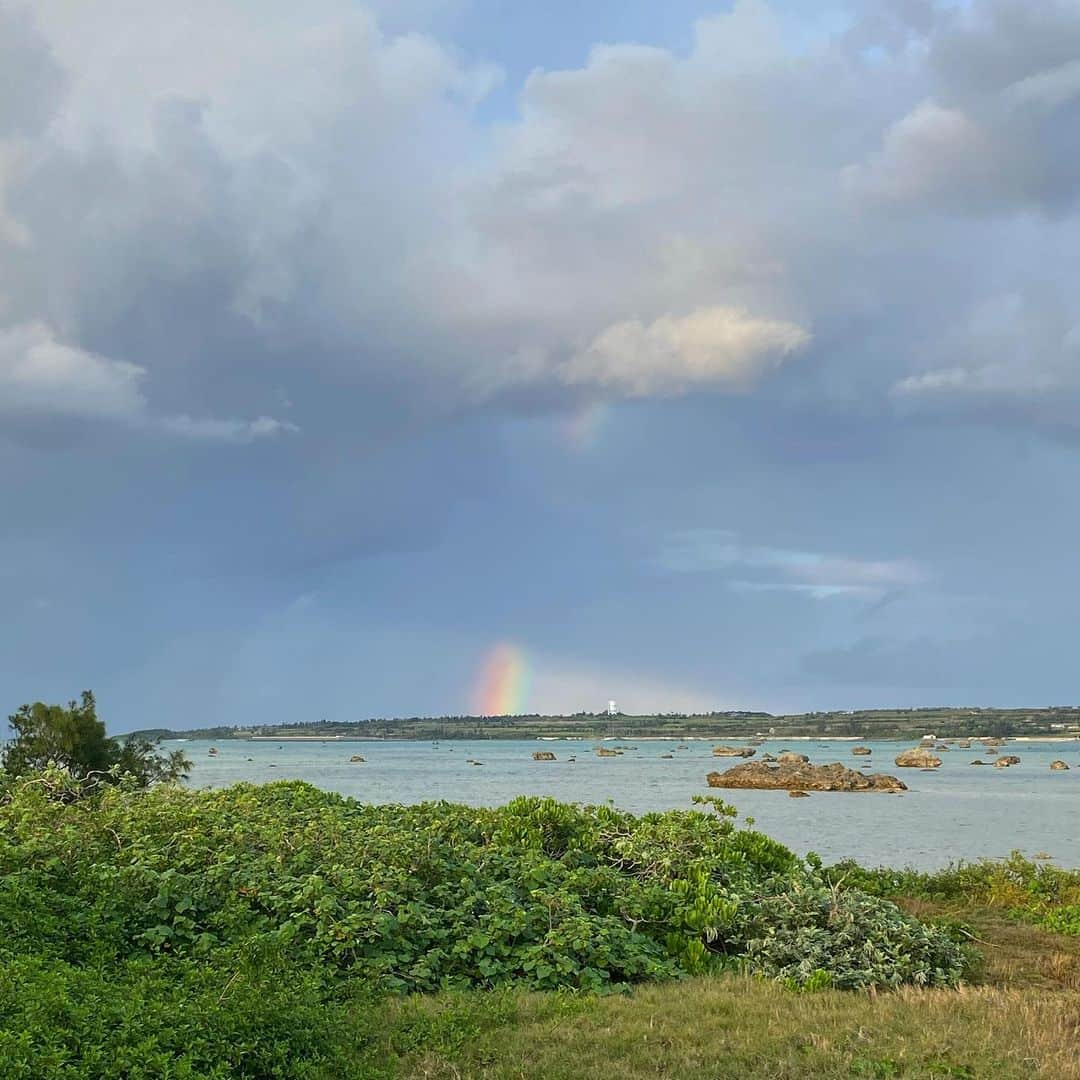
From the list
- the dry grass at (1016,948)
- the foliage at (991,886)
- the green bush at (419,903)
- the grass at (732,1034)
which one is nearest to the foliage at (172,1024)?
the grass at (732,1034)

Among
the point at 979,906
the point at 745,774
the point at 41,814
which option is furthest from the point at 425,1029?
the point at 745,774

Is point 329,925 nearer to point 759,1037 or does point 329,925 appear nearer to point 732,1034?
point 732,1034

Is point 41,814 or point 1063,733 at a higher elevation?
point 41,814

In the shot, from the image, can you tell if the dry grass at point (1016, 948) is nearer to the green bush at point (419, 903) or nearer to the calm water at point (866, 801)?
the green bush at point (419, 903)

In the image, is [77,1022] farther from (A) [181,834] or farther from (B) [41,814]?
(B) [41,814]

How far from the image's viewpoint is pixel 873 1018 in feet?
30.7

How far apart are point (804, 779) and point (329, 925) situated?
69197mm

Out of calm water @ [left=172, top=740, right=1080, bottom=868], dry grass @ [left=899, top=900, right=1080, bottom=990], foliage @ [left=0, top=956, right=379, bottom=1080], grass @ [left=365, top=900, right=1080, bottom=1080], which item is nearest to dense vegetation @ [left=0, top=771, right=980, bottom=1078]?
foliage @ [left=0, top=956, right=379, bottom=1080]

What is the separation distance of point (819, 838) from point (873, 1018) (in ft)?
102

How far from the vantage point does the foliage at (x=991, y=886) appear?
17250 mm

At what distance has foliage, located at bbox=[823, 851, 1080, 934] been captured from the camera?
17250 millimetres

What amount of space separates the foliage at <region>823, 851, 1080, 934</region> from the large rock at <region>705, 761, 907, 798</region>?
176 ft

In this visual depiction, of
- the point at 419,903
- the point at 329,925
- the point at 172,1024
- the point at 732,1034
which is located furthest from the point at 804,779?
the point at 172,1024

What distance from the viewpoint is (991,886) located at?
18.8m
